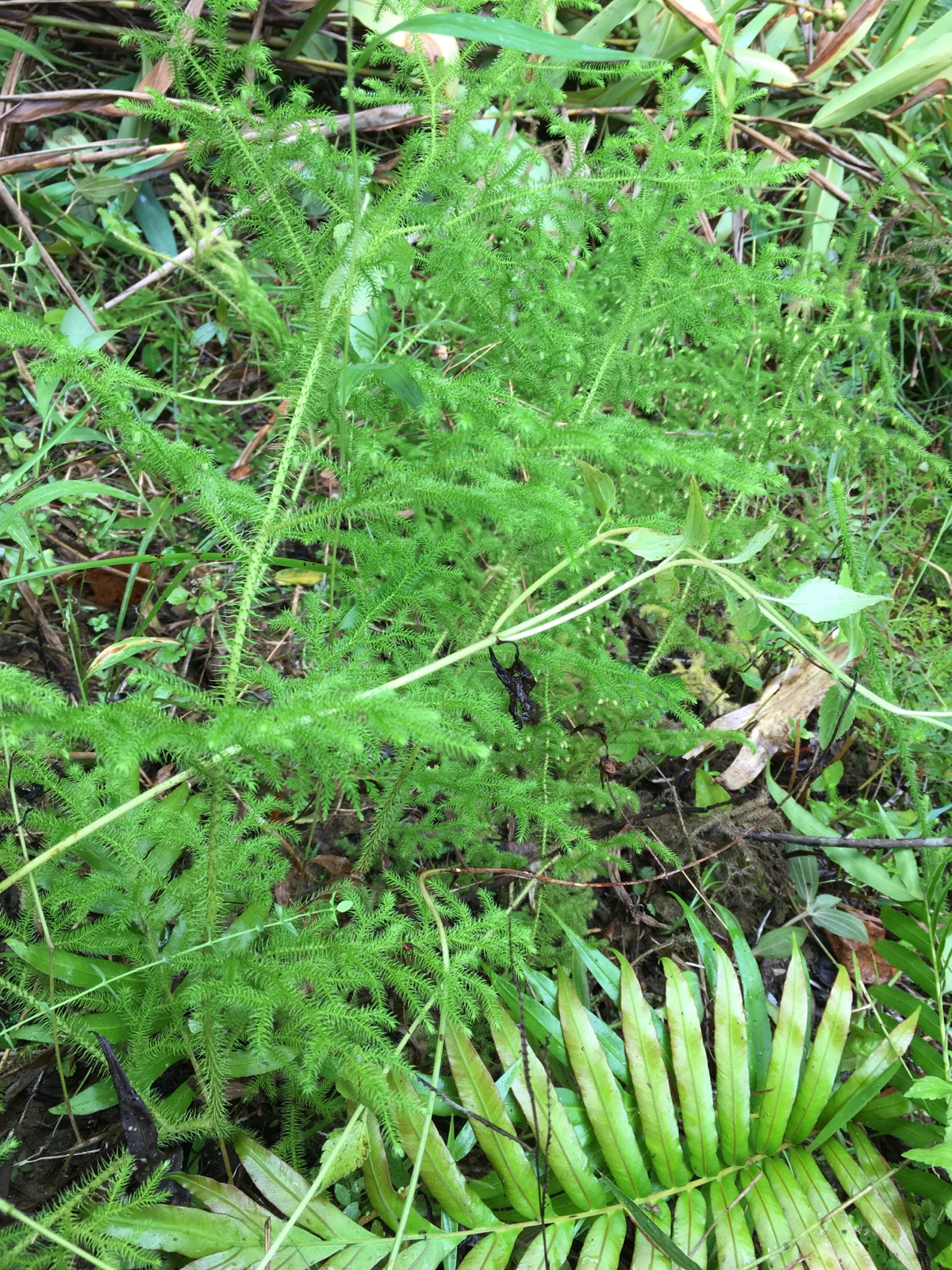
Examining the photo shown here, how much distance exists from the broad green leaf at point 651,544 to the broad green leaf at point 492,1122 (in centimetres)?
70

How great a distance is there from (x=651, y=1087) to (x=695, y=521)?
828mm

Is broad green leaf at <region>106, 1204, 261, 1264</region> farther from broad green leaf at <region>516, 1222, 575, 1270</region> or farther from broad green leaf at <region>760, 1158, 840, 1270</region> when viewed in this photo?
broad green leaf at <region>760, 1158, 840, 1270</region>

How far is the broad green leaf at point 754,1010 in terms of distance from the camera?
1.32 meters

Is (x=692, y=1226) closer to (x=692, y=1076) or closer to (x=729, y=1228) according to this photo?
(x=729, y=1228)

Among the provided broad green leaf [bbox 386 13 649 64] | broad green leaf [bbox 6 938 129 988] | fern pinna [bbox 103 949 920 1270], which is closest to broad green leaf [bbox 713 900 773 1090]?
fern pinna [bbox 103 949 920 1270]

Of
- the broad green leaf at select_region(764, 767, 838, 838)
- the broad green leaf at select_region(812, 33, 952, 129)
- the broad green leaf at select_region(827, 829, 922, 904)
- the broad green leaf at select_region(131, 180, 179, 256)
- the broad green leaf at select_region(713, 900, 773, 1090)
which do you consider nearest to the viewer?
the broad green leaf at select_region(713, 900, 773, 1090)

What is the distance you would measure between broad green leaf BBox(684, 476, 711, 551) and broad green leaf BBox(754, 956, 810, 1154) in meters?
0.76

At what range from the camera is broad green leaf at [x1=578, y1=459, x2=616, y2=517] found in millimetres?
1007

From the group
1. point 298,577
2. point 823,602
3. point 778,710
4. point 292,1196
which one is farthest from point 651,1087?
point 298,577

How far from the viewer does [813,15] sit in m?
2.86

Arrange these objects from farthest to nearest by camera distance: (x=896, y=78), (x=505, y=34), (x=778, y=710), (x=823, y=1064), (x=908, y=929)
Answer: (x=896, y=78) → (x=778, y=710) → (x=908, y=929) → (x=823, y=1064) → (x=505, y=34)

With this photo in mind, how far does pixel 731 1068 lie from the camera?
124 centimetres

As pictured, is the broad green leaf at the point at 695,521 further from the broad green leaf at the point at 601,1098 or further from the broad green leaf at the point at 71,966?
the broad green leaf at the point at 71,966

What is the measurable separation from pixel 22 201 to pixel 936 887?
2.56 meters
